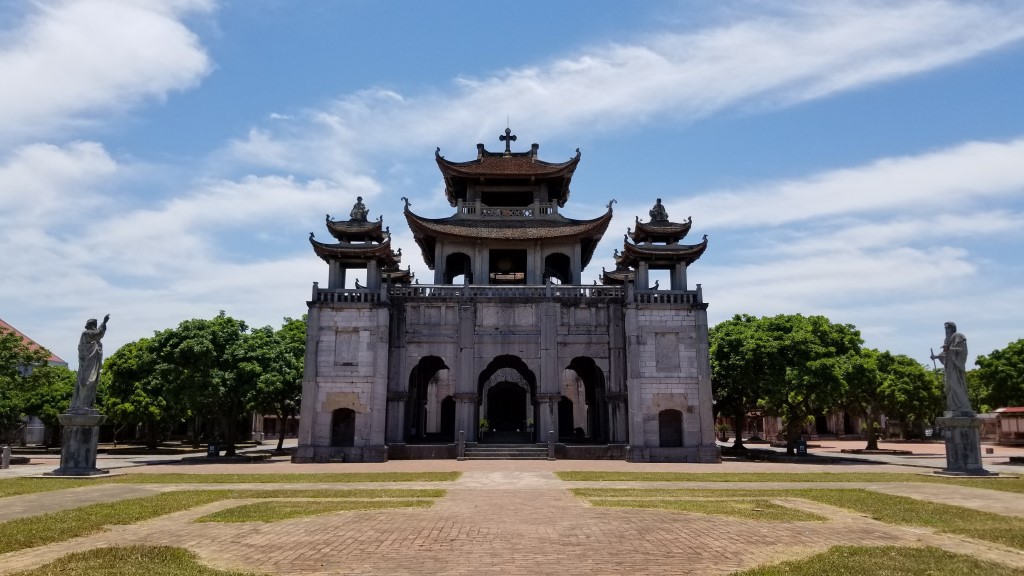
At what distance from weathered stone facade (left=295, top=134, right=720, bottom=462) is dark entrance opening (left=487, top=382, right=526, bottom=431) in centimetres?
1067

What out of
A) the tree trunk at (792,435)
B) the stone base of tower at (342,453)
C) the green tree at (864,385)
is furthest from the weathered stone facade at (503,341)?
the green tree at (864,385)

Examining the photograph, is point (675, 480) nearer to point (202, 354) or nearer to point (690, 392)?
point (690, 392)

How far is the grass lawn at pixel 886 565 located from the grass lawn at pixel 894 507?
2062 mm

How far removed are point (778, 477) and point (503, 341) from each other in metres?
19.0

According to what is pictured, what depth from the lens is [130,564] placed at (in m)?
9.55

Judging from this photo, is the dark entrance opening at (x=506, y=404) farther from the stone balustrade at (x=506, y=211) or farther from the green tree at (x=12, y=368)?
the green tree at (x=12, y=368)

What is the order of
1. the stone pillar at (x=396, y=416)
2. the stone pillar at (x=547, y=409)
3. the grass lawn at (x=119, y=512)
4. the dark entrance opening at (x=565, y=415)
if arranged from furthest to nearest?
the dark entrance opening at (x=565, y=415) < the stone pillar at (x=396, y=416) < the stone pillar at (x=547, y=409) < the grass lawn at (x=119, y=512)

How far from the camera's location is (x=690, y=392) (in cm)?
3806

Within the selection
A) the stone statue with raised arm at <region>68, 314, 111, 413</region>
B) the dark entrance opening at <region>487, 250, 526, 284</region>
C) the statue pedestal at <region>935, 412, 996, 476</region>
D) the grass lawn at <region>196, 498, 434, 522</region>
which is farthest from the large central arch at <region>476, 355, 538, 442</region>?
the grass lawn at <region>196, 498, 434, 522</region>

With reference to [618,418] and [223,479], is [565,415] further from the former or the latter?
[223,479]

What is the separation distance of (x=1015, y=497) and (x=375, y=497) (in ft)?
58.5

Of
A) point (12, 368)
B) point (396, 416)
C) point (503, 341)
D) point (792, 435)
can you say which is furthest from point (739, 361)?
point (12, 368)

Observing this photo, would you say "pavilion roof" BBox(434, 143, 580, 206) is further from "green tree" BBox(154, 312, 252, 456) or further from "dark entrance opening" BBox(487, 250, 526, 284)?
"green tree" BBox(154, 312, 252, 456)

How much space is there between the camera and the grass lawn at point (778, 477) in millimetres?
23094
